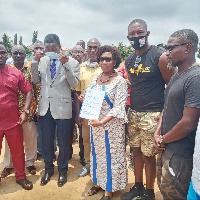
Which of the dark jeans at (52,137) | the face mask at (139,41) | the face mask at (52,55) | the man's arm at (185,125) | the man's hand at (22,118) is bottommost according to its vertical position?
the dark jeans at (52,137)

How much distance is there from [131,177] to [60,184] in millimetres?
1305

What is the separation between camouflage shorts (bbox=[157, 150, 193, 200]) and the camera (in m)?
2.03

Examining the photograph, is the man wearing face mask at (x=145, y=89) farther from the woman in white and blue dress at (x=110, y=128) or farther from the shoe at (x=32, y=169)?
the shoe at (x=32, y=169)

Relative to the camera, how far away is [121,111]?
9.66 feet

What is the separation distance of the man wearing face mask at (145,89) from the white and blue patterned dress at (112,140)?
0.55 feet

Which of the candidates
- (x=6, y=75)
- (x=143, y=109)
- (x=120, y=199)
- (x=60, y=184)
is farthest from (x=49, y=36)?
(x=120, y=199)

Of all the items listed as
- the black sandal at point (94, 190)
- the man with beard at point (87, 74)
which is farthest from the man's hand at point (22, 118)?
the black sandal at point (94, 190)

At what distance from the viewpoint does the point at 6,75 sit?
343 centimetres

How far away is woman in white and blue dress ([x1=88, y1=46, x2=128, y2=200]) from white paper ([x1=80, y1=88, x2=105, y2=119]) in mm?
82

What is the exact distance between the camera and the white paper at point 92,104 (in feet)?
9.77

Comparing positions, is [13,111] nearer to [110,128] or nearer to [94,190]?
[110,128]

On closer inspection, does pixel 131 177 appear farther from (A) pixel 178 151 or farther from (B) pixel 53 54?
(B) pixel 53 54

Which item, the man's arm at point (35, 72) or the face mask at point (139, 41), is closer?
the face mask at point (139, 41)

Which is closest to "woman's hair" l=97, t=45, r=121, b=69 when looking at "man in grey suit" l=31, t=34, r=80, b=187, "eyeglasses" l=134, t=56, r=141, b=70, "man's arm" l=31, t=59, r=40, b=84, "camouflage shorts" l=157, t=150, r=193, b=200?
"eyeglasses" l=134, t=56, r=141, b=70
